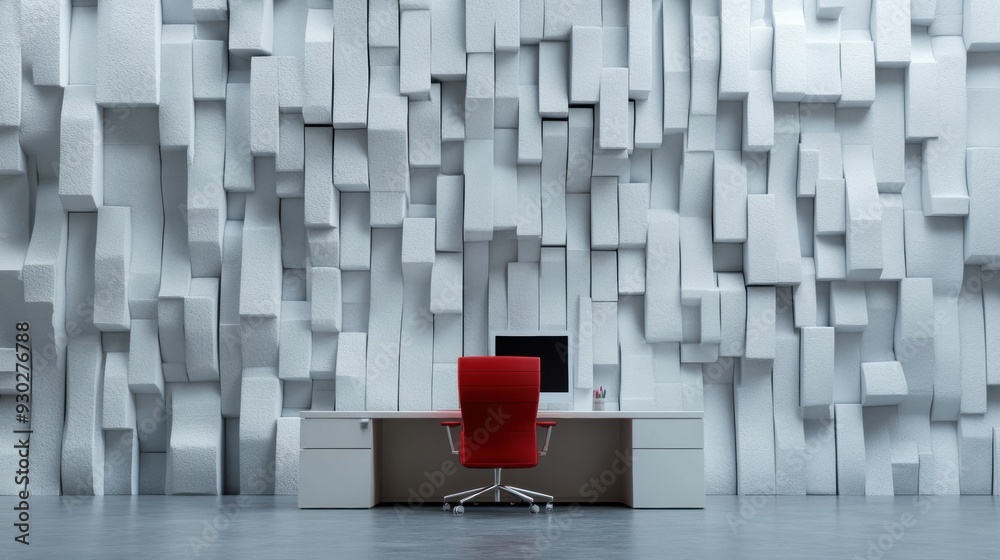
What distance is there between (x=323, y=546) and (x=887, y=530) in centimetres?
257

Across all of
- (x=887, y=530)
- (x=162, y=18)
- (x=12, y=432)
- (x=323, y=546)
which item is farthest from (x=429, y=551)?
(x=162, y=18)

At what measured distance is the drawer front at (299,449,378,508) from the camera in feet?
18.2

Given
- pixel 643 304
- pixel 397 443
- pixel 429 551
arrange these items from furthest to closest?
pixel 643 304 → pixel 397 443 → pixel 429 551

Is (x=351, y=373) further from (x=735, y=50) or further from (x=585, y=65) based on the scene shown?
(x=735, y=50)


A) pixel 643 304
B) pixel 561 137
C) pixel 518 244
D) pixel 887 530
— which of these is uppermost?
pixel 561 137

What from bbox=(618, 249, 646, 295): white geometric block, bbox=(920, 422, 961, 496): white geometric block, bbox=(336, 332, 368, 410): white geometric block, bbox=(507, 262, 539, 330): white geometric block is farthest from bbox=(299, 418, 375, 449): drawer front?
bbox=(920, 422, 961, 496): white geometric block

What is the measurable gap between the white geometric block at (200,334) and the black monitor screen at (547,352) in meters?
1.97

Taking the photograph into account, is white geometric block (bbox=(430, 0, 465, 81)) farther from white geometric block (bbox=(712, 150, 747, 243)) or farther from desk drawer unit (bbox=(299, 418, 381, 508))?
desk drawer unit (bbox=(299, 418, 381, 508))

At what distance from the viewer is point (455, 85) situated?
6.57m

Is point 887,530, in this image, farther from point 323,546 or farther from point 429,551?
point 323,546

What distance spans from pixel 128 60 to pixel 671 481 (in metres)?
→ 4.48

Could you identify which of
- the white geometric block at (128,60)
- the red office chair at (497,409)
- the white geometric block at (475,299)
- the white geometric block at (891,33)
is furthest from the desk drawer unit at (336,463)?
the white geometric block at (891,33)

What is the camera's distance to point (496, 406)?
5.37 metres

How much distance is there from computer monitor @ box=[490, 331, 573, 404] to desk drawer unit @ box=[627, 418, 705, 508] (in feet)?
1.96
